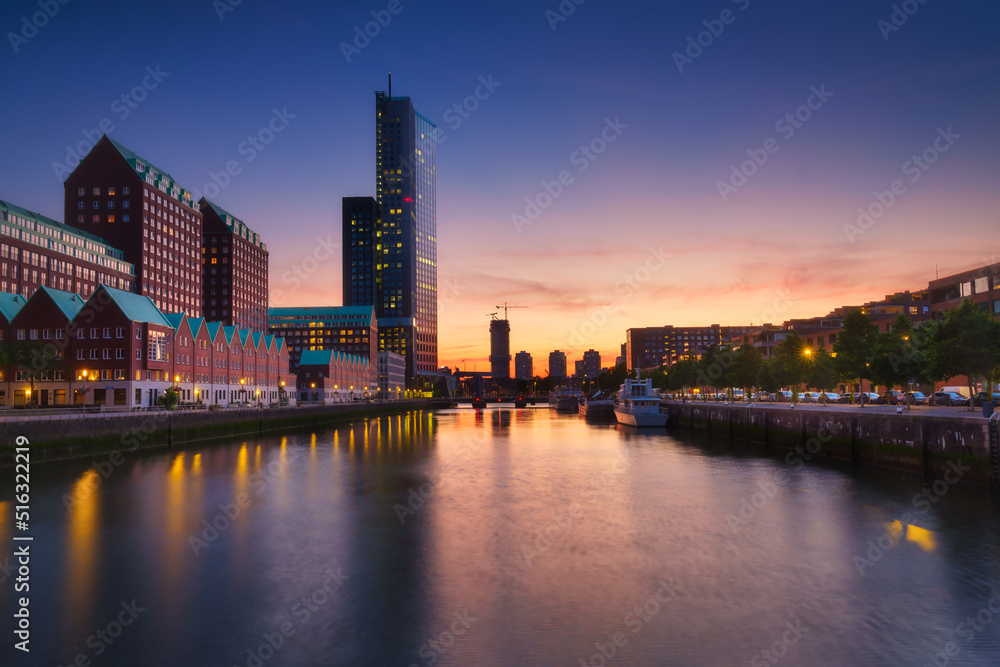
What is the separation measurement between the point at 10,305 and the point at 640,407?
8388 centimetres

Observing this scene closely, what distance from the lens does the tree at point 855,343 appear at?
53688mm

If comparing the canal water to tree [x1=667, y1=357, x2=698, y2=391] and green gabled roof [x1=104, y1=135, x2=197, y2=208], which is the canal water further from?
green gabled roof [x1=104, y1=135, x2=197, y2=208]

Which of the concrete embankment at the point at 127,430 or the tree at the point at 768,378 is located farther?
the tree at the point at 768,378

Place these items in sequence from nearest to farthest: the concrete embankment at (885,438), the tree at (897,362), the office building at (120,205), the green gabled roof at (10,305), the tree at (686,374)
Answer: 1. the concrete embankment at (885,438)
2. the tree at (897,362)
3. the green gabled roof at (10,305)
4. the tree at (686,374)
5. the office building at (120,205)

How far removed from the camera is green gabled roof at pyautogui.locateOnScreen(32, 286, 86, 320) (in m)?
78.2

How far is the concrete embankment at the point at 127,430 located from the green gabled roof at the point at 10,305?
32.7 m

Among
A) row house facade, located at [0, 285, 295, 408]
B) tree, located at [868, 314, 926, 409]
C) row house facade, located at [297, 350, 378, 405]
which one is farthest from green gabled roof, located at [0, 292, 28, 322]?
tree, located at [868, 314, 926, 409]

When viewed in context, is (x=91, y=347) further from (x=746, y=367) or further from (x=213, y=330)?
(x=746, y=367)

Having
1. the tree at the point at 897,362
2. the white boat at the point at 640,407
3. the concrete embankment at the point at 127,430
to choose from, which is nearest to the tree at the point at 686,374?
the white boat at the point at 640,407

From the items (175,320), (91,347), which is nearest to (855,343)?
(91,347)

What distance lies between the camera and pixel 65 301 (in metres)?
80.4

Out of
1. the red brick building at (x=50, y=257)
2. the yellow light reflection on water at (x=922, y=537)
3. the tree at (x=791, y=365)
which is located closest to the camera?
the yellow light reflection on water at (x=922, y=537)

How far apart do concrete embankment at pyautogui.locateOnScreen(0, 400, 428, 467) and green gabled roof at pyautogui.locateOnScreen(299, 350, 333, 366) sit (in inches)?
2741

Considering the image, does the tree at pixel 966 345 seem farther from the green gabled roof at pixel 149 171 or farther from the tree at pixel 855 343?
the green gabled roof at pixel 149 171
